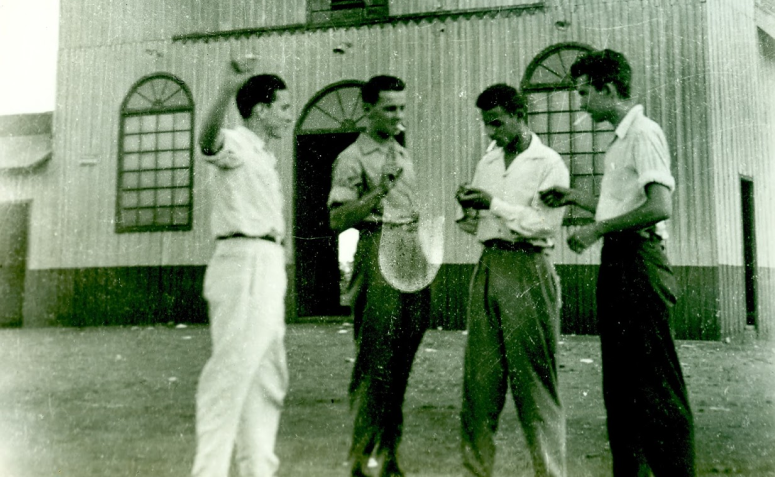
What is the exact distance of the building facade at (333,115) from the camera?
12.9 feet

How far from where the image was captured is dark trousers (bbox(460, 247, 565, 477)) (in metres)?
2.48

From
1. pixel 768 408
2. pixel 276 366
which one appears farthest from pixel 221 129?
pixel 768 408

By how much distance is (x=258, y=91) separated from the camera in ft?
8.87

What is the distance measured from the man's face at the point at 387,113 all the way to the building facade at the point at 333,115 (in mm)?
1258

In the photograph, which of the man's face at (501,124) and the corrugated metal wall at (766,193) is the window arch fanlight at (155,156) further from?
the corrugated metal wall at (766,193)

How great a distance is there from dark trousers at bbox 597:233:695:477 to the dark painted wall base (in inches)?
75.9

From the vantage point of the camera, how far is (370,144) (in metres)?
2.82

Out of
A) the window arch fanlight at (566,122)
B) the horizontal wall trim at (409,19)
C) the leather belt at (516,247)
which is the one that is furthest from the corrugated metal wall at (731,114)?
the leather belt at (516,247)

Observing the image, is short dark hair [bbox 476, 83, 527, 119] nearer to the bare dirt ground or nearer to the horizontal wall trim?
the bare dirt ground

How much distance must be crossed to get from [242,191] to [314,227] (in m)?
2.47

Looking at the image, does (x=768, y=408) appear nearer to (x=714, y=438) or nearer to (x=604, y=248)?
(x=714, y=438)

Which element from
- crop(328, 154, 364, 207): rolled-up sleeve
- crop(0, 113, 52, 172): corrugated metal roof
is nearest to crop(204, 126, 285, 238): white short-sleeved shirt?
crop(328, 154, 364, 207): rolled-up sleeve

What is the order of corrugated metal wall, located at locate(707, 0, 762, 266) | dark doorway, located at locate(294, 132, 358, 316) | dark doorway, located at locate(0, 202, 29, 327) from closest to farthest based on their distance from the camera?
dark doorway, located at locate(0, 202, 29, 327), corrugated metal wall, located at locate(707, 0, 762, 266), dark doorway, located at locate(294, 132, 358, 316)

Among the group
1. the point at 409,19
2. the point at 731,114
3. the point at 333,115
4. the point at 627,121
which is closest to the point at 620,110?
the point at 627,121
